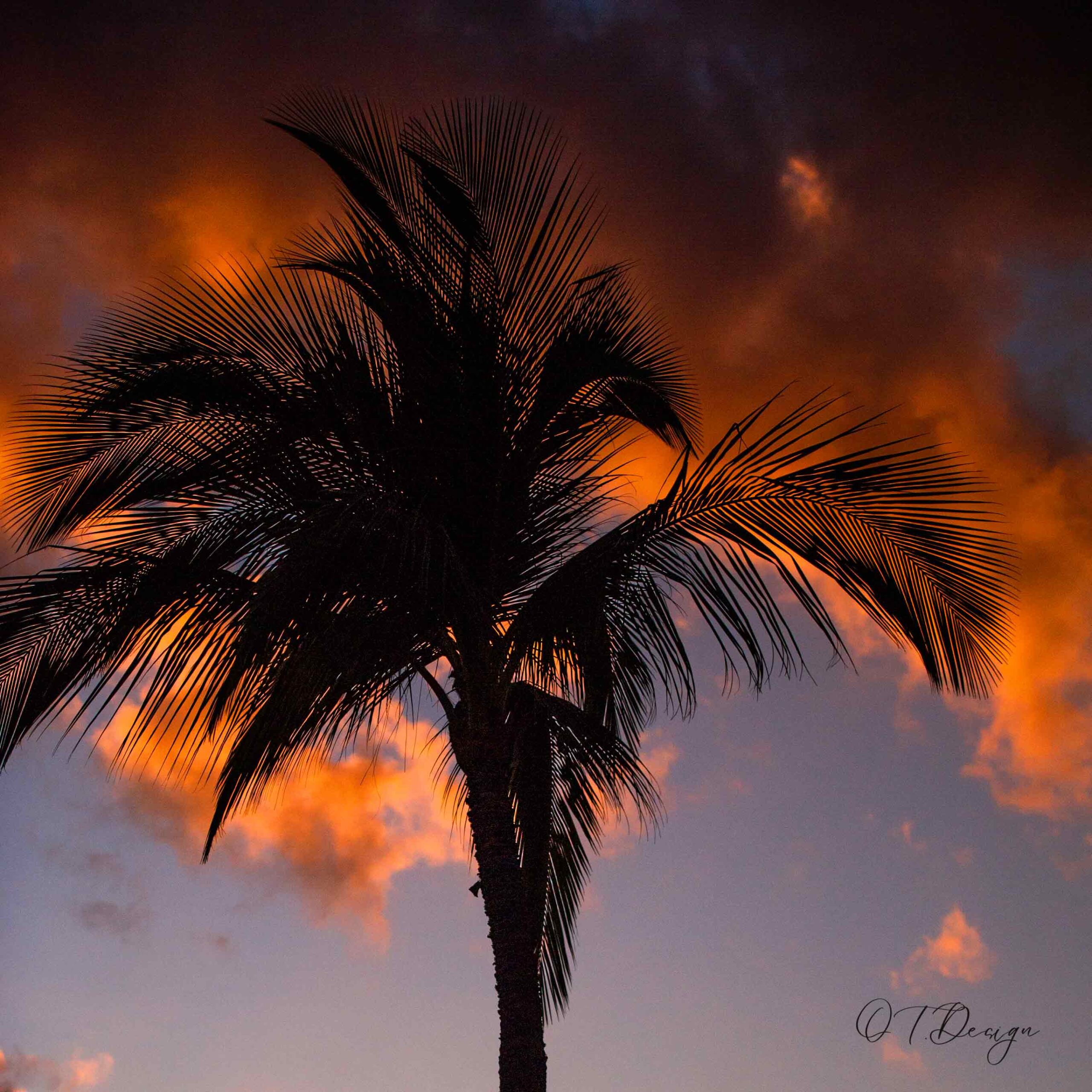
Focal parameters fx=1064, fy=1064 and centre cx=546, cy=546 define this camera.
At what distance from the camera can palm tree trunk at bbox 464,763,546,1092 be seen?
4.89m

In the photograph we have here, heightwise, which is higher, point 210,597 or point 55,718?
point 210,597

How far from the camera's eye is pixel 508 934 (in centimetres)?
511

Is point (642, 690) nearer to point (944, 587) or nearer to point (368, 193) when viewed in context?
point (944, 587)

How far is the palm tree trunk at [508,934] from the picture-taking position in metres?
4.89

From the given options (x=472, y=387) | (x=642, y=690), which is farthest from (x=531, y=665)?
(x=472, y=387)

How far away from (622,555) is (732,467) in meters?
0.69

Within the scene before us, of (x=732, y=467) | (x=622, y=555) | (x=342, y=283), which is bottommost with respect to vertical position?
(x=622, y=555)

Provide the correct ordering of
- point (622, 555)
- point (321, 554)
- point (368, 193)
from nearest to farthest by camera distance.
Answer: point (321, 554) → point (622, 555) → point (368, 193)

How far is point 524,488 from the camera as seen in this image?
5.64 metres

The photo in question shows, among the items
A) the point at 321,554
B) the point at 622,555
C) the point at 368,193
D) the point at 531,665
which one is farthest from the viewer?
the point at 531,665

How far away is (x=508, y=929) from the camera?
202 inches

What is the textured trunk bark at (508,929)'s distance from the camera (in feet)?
16.1

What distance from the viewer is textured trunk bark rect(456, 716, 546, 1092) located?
4895 mm

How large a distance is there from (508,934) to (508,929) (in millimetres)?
22
